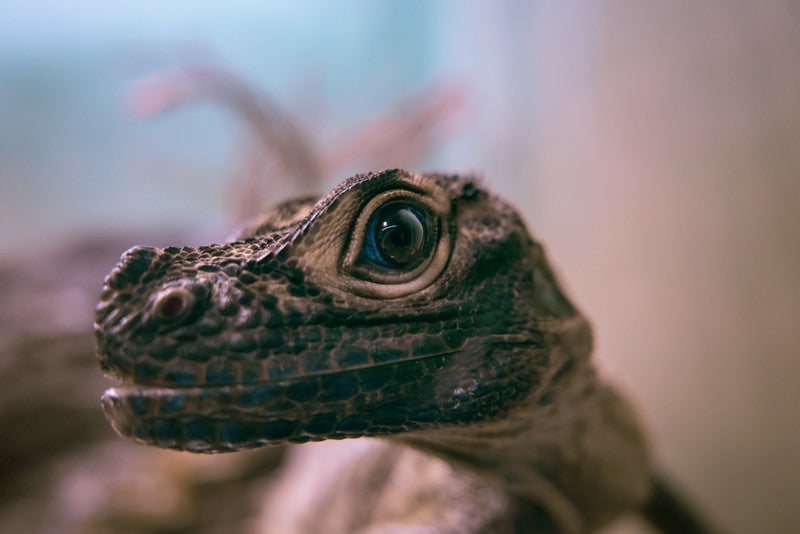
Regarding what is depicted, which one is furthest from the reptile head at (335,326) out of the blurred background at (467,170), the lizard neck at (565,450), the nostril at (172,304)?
the blurred background at (467,170)

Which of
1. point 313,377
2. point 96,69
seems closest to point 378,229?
point 313,377

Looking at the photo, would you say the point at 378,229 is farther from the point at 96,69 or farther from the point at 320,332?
the point at 96,69

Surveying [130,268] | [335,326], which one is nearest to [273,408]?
[335,326]

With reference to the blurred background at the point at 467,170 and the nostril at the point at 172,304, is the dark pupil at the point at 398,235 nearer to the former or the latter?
the nostril at the point at 172,304

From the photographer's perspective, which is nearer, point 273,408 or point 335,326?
point 273,408

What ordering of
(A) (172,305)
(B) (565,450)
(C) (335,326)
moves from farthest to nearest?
1. (B) (565,450)
2. (C) (335,326)
3. (A) (172,305)

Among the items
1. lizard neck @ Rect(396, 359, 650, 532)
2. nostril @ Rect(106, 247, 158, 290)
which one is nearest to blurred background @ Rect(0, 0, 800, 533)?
lizard neck @ Rect(396, 359, 650, 532)

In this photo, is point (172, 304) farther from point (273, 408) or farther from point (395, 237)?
point (395, 237)
